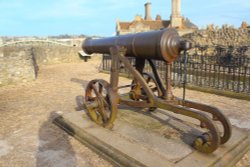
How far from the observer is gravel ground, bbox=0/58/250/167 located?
4019mm

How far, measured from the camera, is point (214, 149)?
3510 mm

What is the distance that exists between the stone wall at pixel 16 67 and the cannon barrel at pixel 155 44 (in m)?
7.15

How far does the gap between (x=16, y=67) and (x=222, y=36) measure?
19280 mm

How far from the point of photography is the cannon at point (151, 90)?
360cm

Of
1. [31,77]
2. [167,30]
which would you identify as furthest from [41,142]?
[31,77]

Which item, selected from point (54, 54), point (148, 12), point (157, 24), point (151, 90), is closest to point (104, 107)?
point (151, 90)

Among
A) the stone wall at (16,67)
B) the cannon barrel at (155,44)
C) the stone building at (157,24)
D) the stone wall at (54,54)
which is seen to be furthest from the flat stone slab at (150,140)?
the stone building at (157,24)

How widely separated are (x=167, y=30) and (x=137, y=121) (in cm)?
198

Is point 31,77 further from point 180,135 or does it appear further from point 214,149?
point 214,149

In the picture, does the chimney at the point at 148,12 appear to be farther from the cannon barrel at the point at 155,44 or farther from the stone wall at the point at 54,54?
the cannon barrel at the point at 155,44

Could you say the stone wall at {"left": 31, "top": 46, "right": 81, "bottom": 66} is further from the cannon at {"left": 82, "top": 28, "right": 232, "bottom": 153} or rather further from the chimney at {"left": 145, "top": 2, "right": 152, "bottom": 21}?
the chimney at {"left": 145, "top": 2, "right": 152, "bottom": 21}

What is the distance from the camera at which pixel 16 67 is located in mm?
10695

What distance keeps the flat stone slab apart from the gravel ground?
0.64ft

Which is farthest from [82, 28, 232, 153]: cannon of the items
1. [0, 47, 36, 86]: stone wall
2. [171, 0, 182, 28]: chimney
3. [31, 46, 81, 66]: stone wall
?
[171, 0, 182, 28]: chimney
